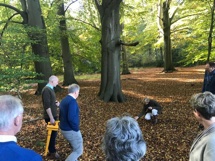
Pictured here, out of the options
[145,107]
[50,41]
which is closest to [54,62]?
[50,41]

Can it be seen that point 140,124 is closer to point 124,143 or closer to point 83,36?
point 124,143

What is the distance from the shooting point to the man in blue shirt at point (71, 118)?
11.8ft

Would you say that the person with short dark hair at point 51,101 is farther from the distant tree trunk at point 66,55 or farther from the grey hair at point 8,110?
the distant tree trunk at point 66,55

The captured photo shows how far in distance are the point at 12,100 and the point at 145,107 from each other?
5274mm

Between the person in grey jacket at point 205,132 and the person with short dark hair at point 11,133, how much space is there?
1.42 m

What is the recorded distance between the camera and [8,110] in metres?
1.68

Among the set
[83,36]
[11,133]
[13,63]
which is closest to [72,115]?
[11,133]

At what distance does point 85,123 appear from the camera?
6.75 metres

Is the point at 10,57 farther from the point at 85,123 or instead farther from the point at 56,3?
the point at 56,3

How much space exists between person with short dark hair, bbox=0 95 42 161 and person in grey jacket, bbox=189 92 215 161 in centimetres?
142

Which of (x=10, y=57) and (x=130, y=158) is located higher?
(x=10, y=57)

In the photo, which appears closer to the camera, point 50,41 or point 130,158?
point 130,158

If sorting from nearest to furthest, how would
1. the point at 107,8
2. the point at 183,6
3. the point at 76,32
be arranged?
the point at 107,8 < the point at 76,32 < the point at 183,6

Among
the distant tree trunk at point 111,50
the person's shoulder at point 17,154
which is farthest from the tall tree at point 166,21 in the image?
the person's shoulder at point 17,154
